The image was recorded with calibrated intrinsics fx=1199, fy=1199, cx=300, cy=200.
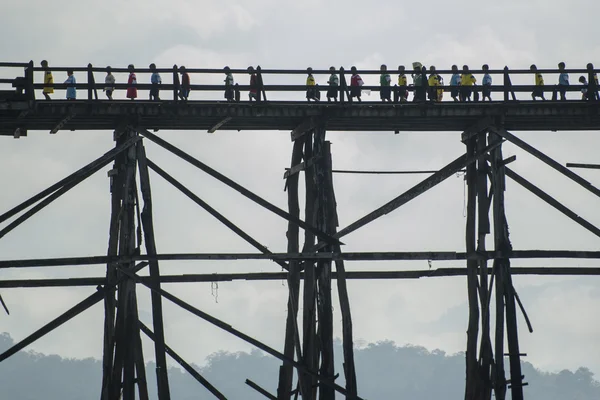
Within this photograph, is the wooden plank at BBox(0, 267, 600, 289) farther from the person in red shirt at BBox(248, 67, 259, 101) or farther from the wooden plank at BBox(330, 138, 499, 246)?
the person in red shirt at BBox(248, 67, 259, 101)

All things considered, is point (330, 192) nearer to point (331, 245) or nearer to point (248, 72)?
point (331, 245)

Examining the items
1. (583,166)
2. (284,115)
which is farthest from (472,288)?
(284,115)

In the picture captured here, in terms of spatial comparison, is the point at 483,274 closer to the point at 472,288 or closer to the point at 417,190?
the point at 472,288

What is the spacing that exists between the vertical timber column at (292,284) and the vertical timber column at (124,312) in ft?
11.4

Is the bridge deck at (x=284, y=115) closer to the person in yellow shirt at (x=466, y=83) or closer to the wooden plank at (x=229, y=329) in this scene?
the person in yellow shirt at (x=466, y=83)

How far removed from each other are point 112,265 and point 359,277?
602 centimetres

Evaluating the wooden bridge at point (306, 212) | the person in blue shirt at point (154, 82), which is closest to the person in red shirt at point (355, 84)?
the wooden bridge at point (306, 212)

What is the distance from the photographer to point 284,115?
29.0 m

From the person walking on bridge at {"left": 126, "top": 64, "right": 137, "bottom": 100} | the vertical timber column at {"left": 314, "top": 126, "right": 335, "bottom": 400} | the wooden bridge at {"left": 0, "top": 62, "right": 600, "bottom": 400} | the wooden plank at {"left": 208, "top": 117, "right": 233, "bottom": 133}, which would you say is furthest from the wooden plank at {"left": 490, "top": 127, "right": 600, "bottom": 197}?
the person walking on bridge at {"left": 126, "top": 64, "right": 137, "bottom": 100}

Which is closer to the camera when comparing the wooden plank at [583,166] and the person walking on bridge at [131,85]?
the person walking on bridge at [131,85]

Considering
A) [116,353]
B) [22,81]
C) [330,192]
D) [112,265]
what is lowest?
[116,353]

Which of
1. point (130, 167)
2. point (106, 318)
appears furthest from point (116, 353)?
point (130, 167)

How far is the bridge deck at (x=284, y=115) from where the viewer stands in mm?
28281

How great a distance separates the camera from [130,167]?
2812 centimetres
